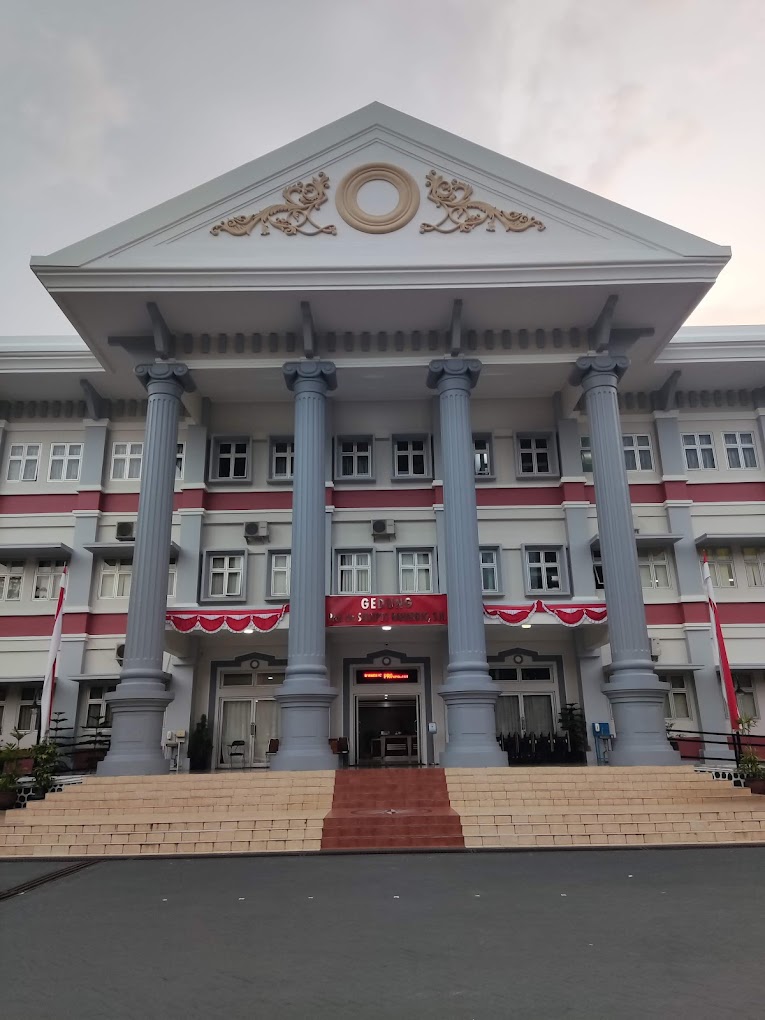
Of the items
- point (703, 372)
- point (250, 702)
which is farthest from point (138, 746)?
point (703, 372)

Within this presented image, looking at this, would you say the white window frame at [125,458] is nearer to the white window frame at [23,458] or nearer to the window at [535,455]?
the white window frame at [23,458]

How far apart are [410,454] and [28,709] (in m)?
9.80

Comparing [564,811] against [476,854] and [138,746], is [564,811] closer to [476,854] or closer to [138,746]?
[476,854]

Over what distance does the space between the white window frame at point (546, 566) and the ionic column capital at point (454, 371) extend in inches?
163

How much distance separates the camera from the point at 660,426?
16953 mm

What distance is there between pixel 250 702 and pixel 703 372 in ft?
40.6

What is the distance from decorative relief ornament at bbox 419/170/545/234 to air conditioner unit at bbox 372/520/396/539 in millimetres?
5970

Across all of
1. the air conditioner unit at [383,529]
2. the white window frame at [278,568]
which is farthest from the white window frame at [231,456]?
the air conditioner unit at [383,529]

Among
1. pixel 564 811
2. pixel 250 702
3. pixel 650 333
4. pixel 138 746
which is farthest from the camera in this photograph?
pixel 250 702

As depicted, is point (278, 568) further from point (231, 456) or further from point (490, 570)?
point (490, 570)

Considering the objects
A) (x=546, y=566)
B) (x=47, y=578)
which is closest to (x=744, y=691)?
(x=546, y=566)

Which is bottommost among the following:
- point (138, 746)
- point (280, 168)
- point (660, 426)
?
point (138, 746)

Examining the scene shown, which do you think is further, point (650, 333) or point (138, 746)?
point (650, 333)

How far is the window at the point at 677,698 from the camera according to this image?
15.2 metres
